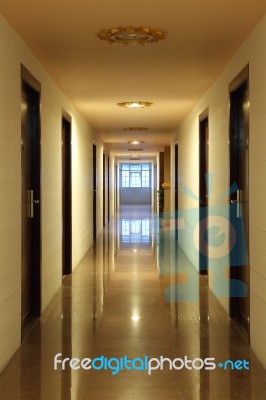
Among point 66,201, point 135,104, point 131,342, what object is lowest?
point 131,342

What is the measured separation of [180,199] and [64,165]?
3.51 m

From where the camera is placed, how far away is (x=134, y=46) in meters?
4.78

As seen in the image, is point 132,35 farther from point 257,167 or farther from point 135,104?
point 135,104

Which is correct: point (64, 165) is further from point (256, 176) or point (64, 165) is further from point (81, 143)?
point (256, 176)

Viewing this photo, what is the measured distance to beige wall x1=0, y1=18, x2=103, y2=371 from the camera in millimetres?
3888

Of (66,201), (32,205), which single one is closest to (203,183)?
(66,201)

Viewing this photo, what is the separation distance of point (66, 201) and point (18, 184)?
352 cm

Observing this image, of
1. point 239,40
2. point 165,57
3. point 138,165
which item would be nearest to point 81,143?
point 165,57

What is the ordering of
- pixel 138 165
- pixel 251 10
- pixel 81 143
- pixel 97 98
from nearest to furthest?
pixel 251 10, pixel 97 98, pixel 81 143, pixel 138 165

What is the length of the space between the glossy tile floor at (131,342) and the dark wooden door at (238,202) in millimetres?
272

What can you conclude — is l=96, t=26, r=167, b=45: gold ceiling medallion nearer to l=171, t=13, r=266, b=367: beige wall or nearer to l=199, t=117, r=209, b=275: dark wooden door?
l=171, t=13, r=266, b=367: beige wall

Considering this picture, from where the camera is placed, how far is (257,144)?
4.13 metres

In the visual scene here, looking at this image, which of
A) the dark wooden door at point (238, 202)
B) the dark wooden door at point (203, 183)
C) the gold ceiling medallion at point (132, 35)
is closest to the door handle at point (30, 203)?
the gold ceiling medallion at point (132, 35)

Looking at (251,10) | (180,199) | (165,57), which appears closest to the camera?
(251,10)
